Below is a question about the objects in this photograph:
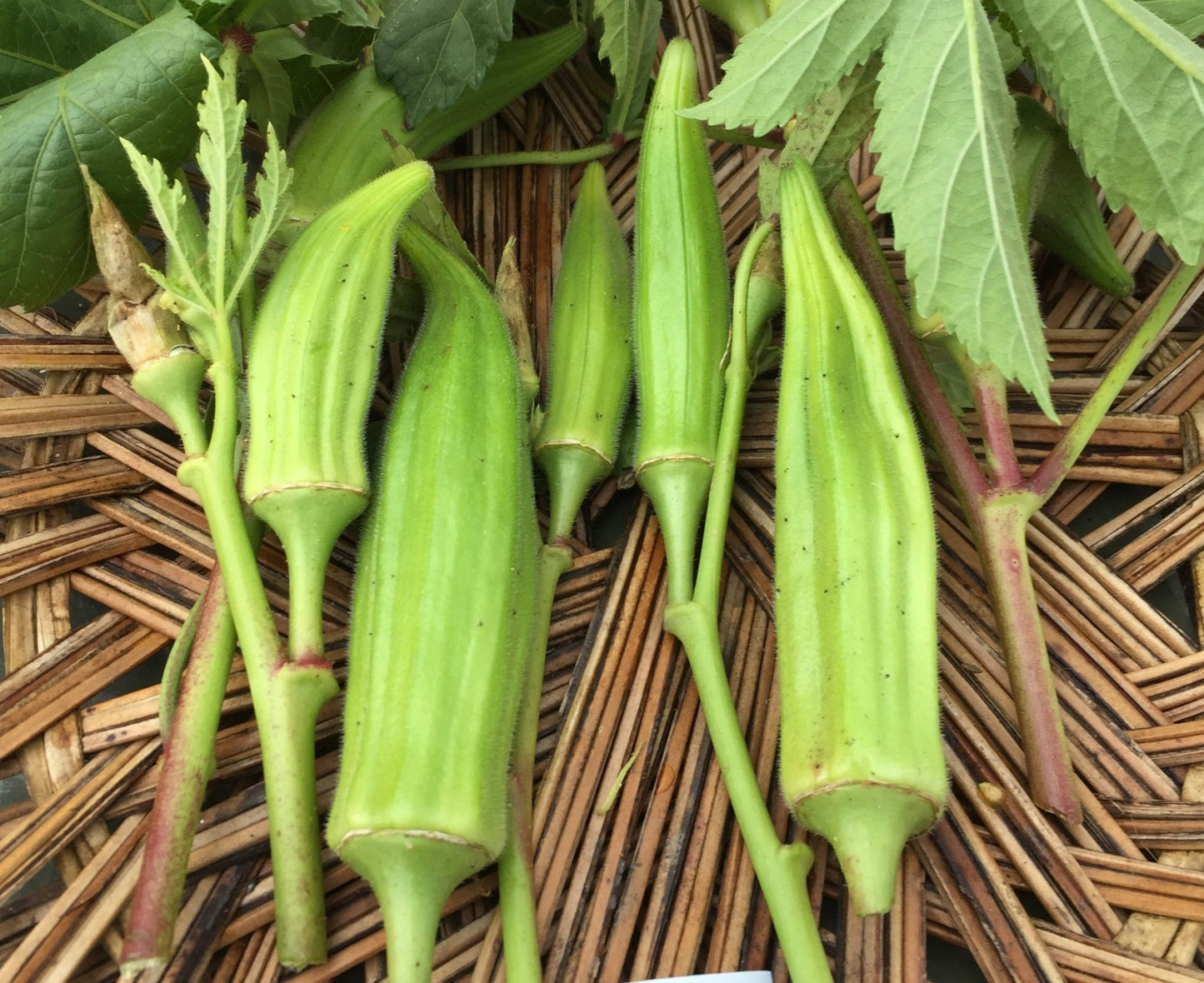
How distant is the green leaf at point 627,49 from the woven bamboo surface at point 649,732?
443 millimetres

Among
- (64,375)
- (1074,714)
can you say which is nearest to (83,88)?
(64,375)

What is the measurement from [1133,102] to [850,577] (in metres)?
0.53

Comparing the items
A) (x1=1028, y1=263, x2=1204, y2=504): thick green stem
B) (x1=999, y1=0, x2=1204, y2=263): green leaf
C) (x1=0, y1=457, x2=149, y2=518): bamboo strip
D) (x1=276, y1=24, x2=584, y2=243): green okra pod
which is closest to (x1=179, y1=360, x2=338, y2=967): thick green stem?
(x1=0, y1=457, x2=149, y2=518): bamboo strip

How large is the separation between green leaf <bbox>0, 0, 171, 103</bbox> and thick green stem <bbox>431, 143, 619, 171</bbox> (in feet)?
1.34

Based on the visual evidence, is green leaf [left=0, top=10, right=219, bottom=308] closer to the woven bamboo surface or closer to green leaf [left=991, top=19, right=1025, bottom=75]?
the woven bamboo surface

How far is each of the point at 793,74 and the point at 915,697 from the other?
0.60m

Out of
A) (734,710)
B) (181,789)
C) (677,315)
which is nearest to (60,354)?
(181,789)

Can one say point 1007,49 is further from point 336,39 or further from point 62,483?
point 62,483

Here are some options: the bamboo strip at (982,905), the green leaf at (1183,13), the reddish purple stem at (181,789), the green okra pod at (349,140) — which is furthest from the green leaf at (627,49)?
the bamboo strip at (982,905)

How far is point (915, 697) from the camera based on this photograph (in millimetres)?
864

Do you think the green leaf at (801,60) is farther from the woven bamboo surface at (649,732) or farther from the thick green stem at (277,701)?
the thick green stem at (277,701)

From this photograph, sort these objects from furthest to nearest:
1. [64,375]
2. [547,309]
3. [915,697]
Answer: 1. [547,309]
2. [64,375]
3. [915,697]

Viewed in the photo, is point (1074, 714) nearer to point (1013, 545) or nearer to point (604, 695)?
point (1013, 545)

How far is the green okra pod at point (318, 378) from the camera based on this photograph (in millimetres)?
915
